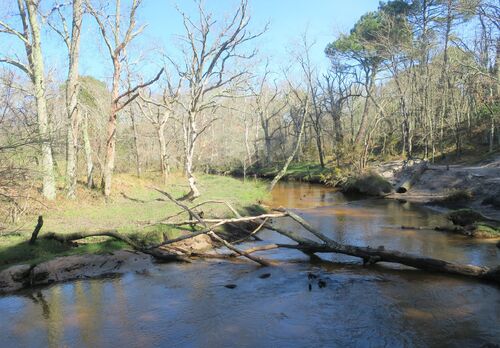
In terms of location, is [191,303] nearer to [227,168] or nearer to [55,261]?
[55,261]

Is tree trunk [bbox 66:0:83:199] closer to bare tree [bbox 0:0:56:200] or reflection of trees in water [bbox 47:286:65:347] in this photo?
bare tree [bbox 0:0:56:200]

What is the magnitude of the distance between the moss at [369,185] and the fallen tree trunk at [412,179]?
888 mm

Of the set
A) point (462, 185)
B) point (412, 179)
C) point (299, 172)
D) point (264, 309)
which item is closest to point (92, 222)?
point (264, 309)

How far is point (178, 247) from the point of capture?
1277 cm

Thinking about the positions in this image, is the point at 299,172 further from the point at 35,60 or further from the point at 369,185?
the point at 35,60

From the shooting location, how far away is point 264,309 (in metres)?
8.49

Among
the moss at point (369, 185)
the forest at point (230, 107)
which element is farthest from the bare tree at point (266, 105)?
the moss at point (369, 185)

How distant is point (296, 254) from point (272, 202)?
484 inches

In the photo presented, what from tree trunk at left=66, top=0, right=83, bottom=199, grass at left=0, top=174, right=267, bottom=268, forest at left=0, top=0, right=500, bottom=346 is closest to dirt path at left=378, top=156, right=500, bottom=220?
forest at left=0, top=0, right=500, bottom=346

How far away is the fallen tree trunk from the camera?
26.2m

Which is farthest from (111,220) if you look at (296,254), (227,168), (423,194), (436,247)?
(227,168)

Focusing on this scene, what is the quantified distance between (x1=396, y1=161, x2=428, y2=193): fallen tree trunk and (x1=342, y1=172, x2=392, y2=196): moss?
89 centimetres

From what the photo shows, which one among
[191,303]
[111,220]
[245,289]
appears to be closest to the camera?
[191,303]

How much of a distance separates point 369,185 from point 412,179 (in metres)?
2.76
